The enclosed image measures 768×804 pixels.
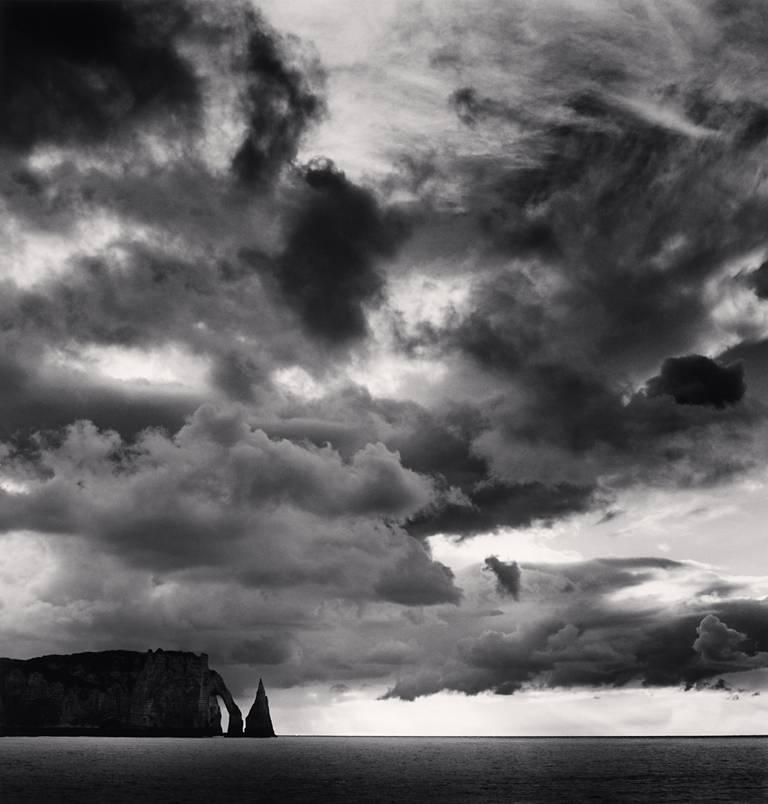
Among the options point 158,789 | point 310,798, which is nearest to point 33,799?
point 158,789

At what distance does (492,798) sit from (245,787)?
45614 millimetres

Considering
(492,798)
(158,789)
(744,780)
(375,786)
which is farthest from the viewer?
(744,780)

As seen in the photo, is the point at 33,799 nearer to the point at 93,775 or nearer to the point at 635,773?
the point at 93,775

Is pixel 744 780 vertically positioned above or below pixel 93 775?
below

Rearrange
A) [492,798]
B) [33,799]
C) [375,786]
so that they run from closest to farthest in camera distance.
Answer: [33,799] → [492,798] → [375,786]

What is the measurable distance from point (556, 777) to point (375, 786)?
43612mm

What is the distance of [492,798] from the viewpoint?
128 meters

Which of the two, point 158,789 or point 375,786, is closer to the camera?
point 158,789

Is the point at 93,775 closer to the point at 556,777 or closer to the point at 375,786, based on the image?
the point at 375,786

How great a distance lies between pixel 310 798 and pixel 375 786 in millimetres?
29875

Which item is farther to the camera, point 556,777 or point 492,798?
point 556,777

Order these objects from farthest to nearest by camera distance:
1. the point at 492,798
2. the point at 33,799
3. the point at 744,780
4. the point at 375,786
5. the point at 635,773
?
the point at 635,773
the point at 744,780
the point at 375,786
the point at 492,798
the point at 33,799

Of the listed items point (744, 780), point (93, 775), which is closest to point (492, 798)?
point (744, 780)

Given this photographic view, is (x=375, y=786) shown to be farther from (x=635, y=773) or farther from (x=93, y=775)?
(x=635, y=773)
